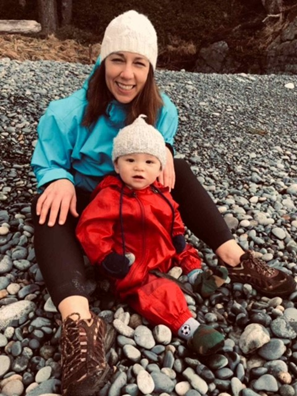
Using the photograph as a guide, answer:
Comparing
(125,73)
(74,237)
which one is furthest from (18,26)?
(74,237)

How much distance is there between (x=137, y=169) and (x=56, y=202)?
20.7 inches

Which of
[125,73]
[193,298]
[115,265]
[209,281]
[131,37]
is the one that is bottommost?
[193,298]

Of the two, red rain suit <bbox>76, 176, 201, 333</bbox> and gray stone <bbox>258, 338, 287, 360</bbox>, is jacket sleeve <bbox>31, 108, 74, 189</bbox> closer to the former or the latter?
red rain suit <bbox>76, 176, 201, 333</bbox>

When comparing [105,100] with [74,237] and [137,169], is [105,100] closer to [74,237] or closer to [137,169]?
[137,169]

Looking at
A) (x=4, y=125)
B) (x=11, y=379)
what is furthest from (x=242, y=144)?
(x=11, y=379)

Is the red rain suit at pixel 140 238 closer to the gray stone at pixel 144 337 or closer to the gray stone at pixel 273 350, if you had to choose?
the gray stone at pixel 144 337

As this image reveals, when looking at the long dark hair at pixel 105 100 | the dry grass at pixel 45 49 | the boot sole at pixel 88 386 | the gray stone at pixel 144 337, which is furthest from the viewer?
the dry grass at pixel 45 49

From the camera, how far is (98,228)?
265 centimetres

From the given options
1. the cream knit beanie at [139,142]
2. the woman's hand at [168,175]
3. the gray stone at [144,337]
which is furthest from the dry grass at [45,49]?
the gray stone at [144,337]

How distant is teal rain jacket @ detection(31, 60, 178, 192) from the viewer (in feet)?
9.66

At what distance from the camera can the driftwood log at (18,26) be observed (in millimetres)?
13672

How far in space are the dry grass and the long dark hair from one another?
773cm

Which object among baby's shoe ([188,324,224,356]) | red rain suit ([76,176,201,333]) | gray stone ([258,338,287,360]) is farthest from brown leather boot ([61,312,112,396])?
gray stone ([258,338,287,360])

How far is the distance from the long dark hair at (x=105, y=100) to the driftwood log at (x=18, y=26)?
11915mm
